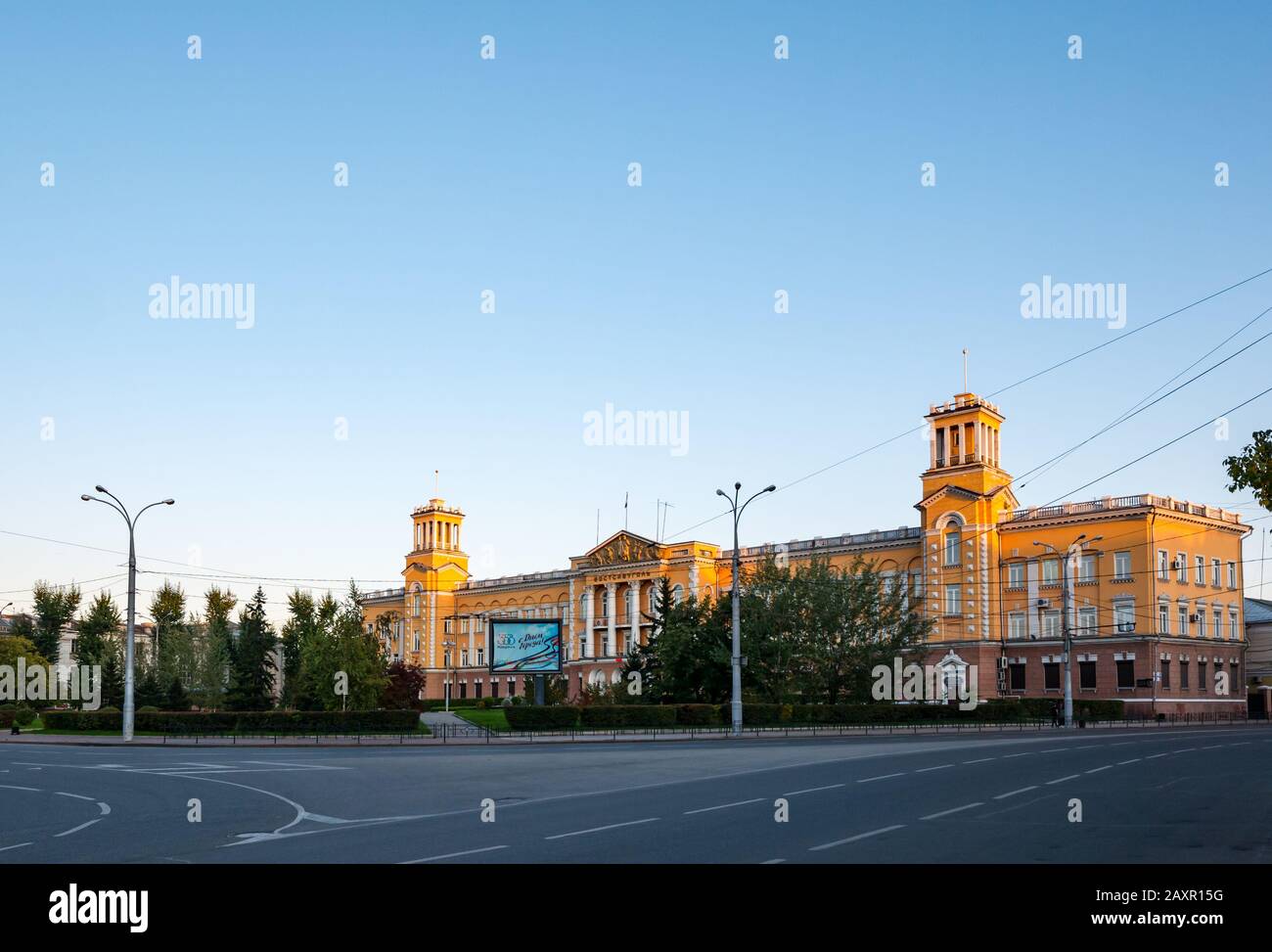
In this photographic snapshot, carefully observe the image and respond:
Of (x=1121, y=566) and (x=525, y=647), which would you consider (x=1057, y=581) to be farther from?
(x=525, y=647)

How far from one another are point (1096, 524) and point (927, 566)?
13100 mm

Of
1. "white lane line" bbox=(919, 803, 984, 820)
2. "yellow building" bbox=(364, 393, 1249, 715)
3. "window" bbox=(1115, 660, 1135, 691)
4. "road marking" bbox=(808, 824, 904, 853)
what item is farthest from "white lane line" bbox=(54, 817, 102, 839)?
"window" bbox=(1115, 660, 1135, 691)

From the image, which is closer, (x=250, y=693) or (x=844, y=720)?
(x=844, y=720)

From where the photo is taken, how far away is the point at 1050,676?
283ft

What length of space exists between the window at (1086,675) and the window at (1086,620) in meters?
2.20

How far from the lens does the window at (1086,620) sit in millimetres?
84812

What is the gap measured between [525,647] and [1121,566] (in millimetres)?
42973

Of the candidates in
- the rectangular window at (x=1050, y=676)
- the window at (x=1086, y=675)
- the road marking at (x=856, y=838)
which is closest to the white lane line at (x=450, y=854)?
the road marking at (x=856, y=838)

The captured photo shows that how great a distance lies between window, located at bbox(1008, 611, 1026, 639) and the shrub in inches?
1698

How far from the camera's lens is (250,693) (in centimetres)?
8219

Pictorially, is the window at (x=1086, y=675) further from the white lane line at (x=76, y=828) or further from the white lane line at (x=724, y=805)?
the white lane line at (x=76, y=828)
